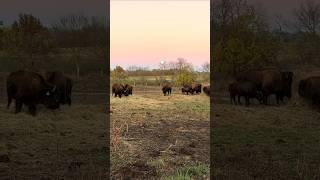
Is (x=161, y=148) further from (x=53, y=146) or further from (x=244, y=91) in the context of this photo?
(x=244, y=91)

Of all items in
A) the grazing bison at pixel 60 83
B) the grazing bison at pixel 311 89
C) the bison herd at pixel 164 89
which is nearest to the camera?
the grazing bison at pixel 311 89

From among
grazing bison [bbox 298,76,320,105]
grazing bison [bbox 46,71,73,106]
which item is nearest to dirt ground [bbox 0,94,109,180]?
grazing bison [bbox 46,71,73,106]

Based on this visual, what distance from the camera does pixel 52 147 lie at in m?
11.7

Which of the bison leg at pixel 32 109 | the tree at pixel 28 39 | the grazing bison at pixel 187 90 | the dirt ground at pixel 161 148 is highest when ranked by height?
the tree at pixel 28 39

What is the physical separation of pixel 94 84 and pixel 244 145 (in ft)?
97.4

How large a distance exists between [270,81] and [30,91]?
47.2ft

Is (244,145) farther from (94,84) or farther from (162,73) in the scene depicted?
(162,73)

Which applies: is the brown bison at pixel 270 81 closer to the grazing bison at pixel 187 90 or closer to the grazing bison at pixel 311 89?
the grazing bison at pixel 311 89

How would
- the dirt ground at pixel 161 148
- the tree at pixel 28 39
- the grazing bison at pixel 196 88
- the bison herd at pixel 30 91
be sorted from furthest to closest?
the grazing bison at pixel 196 88 < the tree at pixel 28 39 < the bison herd at pixel 30 91 < the dirt ground at pixel 161 148

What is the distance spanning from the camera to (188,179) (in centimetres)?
812

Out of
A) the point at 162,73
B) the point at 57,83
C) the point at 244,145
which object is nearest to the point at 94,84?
the point at 57,83

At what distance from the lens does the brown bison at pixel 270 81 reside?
88.8 ft

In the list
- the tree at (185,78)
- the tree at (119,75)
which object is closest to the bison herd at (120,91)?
the tree at (119,75)

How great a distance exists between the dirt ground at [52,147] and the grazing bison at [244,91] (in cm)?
1056
